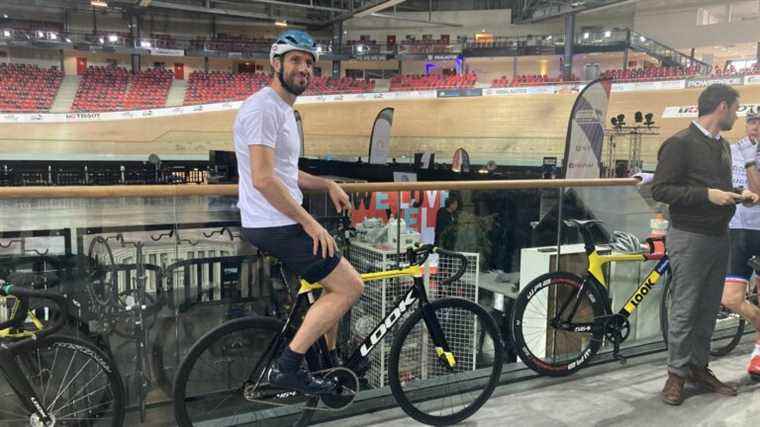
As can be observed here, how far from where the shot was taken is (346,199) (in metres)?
2.07

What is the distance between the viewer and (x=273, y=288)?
2.42m

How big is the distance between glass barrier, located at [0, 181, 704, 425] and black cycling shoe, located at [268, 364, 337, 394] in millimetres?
72

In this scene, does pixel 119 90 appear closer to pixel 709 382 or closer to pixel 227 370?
pixel 227 370

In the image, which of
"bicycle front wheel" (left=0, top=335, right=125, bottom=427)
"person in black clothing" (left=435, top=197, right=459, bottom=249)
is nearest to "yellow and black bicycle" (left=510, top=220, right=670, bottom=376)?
"person in black clothing" (left=435, top=197, right=459, bottom=249)

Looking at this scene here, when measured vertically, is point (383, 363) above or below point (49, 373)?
below

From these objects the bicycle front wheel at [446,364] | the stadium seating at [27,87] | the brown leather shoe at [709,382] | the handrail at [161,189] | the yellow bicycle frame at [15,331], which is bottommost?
the brown leather shoe at [709,382]

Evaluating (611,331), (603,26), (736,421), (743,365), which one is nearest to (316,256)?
(611,331)

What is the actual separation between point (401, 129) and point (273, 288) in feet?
57.7

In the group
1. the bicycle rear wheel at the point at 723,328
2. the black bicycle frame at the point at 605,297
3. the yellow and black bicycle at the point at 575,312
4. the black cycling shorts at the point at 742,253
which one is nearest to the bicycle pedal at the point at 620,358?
the yellow and black bicycle at the point at 575,312

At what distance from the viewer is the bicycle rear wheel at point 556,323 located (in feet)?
9.05

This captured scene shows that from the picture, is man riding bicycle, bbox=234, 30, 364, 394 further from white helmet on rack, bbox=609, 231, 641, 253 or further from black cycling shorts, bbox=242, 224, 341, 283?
white helmet on rack, bbox=609, 231, 641, 253

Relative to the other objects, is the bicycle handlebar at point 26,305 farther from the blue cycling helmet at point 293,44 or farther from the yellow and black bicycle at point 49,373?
the blue cycling helmet at point 293,44

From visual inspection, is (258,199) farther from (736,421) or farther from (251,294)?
(736,421)

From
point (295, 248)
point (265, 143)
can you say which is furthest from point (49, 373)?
point (265, 143)
